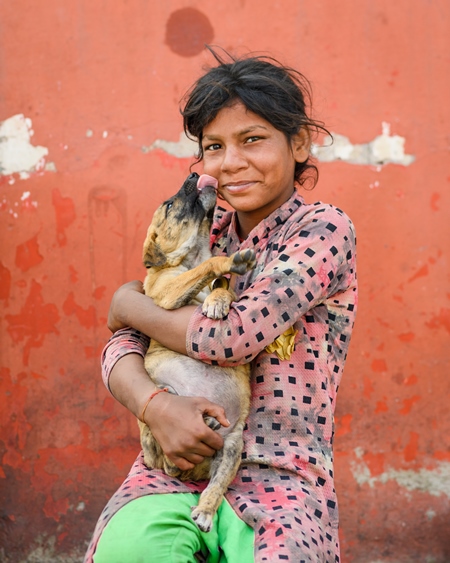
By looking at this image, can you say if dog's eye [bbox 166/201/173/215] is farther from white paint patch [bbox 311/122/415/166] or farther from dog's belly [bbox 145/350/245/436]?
white paint patch [bbox 311/122/415/166]

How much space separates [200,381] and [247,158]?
2.48ft

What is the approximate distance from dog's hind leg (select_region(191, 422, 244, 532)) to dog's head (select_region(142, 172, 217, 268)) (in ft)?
2.76

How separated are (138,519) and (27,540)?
2.98 meters

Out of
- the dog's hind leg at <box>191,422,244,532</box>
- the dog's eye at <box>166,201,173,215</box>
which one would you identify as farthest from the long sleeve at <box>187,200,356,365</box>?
the dog's eye at <box>166,201,173,215</box>

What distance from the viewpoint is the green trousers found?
183cm

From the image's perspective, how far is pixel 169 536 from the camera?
1877 mm

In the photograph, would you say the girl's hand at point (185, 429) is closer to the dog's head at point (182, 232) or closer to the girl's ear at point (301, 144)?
the dog's head at point (182, 232)

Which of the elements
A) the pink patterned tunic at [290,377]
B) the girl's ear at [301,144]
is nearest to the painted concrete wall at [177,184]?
the girl's ear at [301,144]

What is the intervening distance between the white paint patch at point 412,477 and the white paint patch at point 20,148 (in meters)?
2.68

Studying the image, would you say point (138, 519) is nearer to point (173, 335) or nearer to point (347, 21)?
point (173, 335)

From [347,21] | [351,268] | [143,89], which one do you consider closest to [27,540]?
[143,89]

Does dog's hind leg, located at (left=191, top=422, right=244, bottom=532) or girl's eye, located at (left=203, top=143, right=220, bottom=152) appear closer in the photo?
dog's hind leg, located at (left=191, top=422, right=244, bottom=532)

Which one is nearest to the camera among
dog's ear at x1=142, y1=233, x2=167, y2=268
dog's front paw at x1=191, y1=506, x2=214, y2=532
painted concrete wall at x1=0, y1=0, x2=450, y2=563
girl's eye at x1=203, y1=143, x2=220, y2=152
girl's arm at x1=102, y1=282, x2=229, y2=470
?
dog's front paw at x1=191, y1=506, x2=214, y2=532

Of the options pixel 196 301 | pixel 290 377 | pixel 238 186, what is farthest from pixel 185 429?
pixel 238 186
